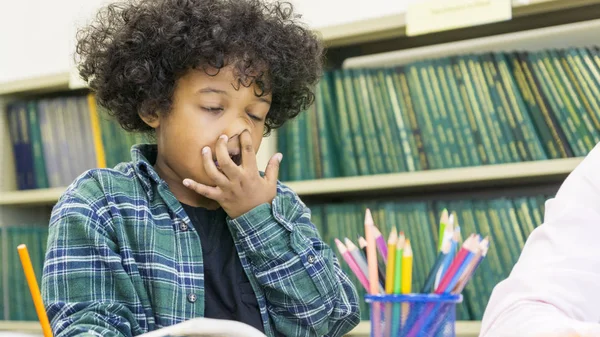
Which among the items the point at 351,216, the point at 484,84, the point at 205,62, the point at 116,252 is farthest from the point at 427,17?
the point at 116,252

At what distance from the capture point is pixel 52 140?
207cm

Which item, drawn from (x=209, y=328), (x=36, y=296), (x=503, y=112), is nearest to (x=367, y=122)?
(x=503, y=112)

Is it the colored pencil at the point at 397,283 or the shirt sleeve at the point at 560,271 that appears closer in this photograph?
the shirt sleeve at the point at 560,271

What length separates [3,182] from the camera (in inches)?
81.7

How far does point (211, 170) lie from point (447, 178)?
2.56 ft

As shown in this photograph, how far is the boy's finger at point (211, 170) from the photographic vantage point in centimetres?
91

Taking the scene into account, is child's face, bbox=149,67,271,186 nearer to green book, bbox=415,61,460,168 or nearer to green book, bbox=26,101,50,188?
green book, bbox=415,61,460,168

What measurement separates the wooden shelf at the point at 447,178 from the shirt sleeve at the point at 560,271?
0.75 metres

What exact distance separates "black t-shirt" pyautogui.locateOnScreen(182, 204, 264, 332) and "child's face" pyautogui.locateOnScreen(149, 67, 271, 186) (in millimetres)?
59

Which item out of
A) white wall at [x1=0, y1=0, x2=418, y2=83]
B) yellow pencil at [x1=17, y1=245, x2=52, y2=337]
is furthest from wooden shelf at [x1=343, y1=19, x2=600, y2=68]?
white wall at [x1=0, y1=0, x2=418, y2=83]

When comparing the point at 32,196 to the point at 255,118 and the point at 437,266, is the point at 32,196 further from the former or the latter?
the point at 437,266

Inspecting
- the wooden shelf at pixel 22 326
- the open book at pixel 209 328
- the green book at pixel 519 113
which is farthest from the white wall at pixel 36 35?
the open book at pixel 209 328

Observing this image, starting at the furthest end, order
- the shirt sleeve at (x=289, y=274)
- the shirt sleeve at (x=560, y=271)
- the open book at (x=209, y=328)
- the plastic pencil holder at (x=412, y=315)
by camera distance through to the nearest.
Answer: the shirt sleeve at (x=289, y=274)
the plastic pencil holder at (x=412, y=315)
the shirt sleeve at (x=560, y=271)
the open book at (x=209, y=328)

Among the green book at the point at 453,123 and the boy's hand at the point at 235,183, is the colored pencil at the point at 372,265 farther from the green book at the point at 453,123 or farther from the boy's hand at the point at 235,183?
the green book at the point at 453,123
